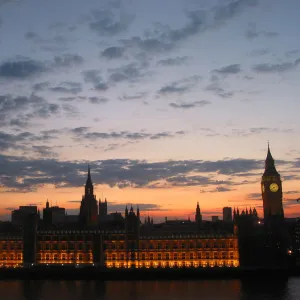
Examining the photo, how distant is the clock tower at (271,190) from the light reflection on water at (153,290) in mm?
73962

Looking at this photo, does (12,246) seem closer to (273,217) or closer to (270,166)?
(273,217)

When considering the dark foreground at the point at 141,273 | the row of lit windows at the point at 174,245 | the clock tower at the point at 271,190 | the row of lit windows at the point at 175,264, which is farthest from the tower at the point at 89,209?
the clock tower at the point at 271,190

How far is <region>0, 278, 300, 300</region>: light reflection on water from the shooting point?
308 feet

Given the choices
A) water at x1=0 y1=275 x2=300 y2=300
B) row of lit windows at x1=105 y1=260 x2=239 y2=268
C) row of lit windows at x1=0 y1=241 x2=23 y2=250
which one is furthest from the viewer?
row of lit windows at x1=0 y1=241 x2=23 y2=250

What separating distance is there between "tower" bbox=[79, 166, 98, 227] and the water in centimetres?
4490

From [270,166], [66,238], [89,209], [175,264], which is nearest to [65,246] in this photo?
[66,238]

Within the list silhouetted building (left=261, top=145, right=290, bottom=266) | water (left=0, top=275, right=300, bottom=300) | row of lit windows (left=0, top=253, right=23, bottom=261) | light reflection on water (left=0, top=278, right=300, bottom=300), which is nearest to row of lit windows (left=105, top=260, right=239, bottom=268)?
silhouetted building (left=261, top=145, right=290, bottom=266)

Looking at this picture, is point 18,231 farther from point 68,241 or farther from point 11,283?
point 11,283

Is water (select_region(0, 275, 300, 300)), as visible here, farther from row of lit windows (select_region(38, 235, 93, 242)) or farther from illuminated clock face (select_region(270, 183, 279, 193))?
illuminated clock face (select_region(270, 183, 279, 193))

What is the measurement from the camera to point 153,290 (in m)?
104

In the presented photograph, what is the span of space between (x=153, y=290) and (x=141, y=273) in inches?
949

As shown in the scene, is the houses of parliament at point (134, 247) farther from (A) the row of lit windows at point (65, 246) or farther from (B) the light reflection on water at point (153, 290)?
(B) the light reflection on water at point (153, 290)

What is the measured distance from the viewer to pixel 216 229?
140625mm

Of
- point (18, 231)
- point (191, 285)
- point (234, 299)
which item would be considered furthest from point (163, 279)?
point (18, 231)
